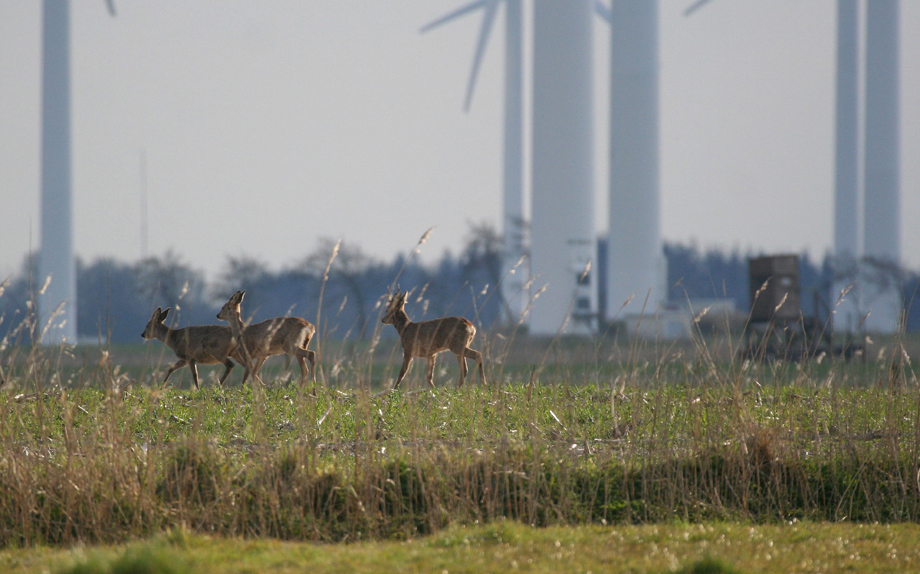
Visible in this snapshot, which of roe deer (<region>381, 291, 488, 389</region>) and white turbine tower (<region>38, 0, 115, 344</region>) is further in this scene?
white turbine tower (<region>38, 0, 115, 344</region>)

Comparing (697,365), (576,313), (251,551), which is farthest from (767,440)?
(576,313)

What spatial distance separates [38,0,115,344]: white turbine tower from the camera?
4125 cm

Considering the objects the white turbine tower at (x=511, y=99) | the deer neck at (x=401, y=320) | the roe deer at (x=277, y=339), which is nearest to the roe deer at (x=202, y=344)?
the roe deer at (x=277, y=339)

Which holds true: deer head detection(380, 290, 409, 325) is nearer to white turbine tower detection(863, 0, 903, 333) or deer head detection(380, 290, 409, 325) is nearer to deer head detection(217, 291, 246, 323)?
deer head detection(217, 291, 246, 323)

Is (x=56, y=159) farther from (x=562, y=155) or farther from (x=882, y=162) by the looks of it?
(x=882, y=162)

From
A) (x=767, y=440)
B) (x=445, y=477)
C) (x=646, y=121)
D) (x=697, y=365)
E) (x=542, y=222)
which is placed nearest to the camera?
(x=445, y=477)

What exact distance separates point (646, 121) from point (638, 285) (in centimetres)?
842

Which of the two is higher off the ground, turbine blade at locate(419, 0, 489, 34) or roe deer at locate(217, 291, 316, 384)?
turbine blade at locate(419, 0, 489, 34)

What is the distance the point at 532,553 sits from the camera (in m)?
5.76

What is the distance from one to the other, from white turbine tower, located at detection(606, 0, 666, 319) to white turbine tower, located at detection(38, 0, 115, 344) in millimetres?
26298

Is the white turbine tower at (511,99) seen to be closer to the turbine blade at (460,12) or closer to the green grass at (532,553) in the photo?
the turbine blade at (460,12)

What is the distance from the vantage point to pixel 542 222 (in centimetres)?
5019

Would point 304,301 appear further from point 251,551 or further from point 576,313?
point 251,551

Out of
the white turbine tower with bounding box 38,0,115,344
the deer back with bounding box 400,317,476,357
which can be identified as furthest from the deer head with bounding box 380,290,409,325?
the white turbine tower with bounding box 38,0,115,344
